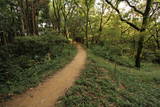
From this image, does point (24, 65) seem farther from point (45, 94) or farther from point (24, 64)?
point (45, 94)

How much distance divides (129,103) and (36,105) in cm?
349

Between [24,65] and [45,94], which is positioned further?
[24,65]

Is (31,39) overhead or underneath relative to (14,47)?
overhead

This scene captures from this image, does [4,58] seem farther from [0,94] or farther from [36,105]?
[36,105]

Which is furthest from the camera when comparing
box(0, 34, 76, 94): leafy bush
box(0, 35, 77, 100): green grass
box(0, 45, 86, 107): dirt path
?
box(0, 34, 76, 94): leafy bush

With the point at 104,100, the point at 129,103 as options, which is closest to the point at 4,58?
the point at 104,100

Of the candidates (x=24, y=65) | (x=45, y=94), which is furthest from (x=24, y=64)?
(x=45, y=94)

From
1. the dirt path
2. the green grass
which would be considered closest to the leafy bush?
the green grass

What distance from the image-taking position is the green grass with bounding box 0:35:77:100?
4.48 meters

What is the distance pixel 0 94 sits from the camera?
→ 3850 millimetres

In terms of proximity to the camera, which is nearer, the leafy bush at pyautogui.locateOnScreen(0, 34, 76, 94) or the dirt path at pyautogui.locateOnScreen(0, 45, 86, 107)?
the dirt path at pyautogui.locateOnScreen(0, 45, 86, 107)

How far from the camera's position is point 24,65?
20.9 ft

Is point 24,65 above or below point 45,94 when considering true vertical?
above

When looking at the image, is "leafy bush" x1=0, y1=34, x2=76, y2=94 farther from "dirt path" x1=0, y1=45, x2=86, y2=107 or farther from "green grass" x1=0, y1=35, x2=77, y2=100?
"dirt path" x1=0, y1=45, x2=86, y2=107
